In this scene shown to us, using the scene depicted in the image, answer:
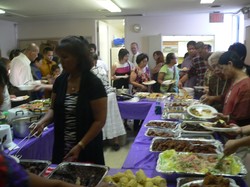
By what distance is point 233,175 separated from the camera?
1.16 meters

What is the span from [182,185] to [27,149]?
1147 millimetres

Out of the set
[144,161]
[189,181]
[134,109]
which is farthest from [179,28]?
[189,181]

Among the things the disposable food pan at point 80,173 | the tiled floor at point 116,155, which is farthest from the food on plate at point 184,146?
the tiled floor at point 116,155

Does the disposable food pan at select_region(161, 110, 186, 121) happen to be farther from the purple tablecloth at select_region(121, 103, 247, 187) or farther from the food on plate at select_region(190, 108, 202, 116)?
the purple tablecloth at select_region(121, 103, 247, 187)

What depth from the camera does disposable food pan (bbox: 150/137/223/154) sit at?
1481 millimetres

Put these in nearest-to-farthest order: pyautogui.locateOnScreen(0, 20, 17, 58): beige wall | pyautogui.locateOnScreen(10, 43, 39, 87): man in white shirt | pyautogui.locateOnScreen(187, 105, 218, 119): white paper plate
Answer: pyautogui.locateOnScreen(187, 105, 218, 119): white paper plate → pyautogui.locateOnScreen(10, 43, 39, 87): man in white shirt → pyautogui.locateOnScreen(0, 20, 17, 58): beige wall

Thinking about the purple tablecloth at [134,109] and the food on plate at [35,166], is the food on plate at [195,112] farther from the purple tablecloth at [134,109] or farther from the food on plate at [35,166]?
the food on plate at [35,166]

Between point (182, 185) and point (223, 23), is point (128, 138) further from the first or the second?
point (223, 23)

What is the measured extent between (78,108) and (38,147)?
0.86m

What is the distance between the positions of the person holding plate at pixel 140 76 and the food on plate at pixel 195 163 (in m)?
2.68

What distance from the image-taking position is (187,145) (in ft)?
5.10

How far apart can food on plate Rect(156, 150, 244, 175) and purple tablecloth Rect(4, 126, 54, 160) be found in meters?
0.93

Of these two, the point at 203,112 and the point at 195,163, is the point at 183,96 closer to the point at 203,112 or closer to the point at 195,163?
the point at 203,112

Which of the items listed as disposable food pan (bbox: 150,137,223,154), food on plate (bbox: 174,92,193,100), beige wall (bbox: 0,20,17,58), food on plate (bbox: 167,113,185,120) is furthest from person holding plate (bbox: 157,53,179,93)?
beige wall (bbox: 0,20,17,58)
